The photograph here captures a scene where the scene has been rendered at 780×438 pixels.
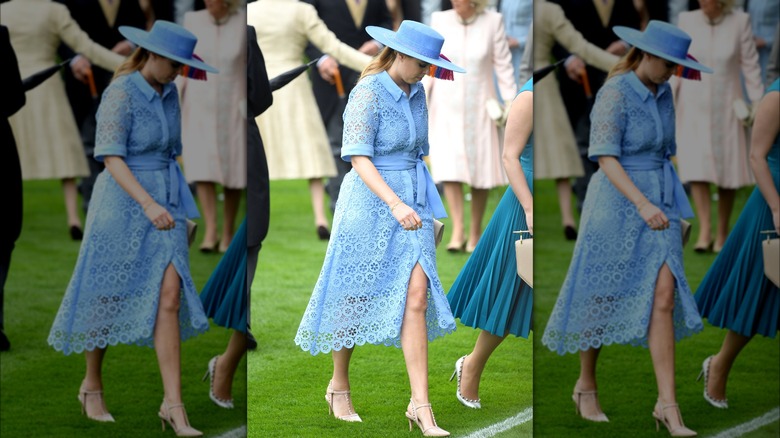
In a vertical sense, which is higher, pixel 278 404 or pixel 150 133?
pixel 150 133

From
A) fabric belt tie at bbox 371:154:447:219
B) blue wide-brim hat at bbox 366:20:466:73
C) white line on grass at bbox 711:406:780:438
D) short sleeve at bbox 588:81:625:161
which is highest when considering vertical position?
blue wide-brim hat at bbox 366:20:466:73

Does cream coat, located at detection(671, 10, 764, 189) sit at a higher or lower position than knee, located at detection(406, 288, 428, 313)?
higher

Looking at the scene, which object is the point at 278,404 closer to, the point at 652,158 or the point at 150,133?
the point at 150,133

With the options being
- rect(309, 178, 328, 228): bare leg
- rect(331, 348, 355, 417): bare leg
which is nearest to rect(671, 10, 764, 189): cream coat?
rect(309, 178, 328, 228): bare leg

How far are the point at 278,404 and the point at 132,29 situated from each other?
1.75m

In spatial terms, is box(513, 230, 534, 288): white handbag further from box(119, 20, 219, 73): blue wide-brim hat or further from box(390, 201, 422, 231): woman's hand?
box(119, 20, 219, 73): blue wide-brim hat

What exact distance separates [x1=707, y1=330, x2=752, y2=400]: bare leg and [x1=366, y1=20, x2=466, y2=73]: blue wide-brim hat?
1831 mm

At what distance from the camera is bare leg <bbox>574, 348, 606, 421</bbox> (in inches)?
208

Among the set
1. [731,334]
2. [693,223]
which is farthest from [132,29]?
[731,334]

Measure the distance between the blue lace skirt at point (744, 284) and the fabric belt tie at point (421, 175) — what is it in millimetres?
1298

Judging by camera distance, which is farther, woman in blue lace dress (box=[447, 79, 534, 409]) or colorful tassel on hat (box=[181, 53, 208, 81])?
woman in blue lace dress (box=[447, 79, 534, 409])

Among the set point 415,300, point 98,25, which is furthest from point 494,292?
point 98,25

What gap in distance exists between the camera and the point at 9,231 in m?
5.17

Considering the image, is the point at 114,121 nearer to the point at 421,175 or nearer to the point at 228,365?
the point at 228,365
